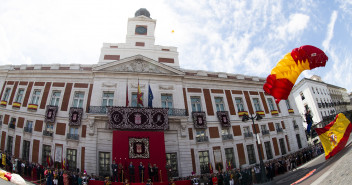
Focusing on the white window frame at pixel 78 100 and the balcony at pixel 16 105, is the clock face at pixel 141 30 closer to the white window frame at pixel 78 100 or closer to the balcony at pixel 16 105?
the white window frame at pixel 78 100

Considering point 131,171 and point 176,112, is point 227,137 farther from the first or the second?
point 131,171

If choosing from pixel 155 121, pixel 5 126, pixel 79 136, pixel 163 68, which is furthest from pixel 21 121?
pixel 163 68

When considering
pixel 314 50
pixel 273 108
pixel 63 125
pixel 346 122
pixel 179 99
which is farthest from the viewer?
pixel 273 108

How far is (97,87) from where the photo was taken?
64.4 feet

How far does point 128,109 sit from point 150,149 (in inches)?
184

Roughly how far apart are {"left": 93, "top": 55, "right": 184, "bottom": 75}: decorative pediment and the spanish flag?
1496 cm

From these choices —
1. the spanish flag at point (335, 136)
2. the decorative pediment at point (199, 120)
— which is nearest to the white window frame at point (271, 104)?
the decorative pediment at point (199, 120)

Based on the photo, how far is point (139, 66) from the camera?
21.3 m

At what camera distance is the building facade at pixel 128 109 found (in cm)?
1791

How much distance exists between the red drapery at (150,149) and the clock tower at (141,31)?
513 inches

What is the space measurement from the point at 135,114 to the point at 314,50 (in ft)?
51.2

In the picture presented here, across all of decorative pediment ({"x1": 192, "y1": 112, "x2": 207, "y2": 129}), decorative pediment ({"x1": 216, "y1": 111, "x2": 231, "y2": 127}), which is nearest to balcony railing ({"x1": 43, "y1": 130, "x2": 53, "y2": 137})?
decorative pediment ({"x1": 192, "y1": 112, "x2": 207, "y2": 129})

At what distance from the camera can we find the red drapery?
16.1 m

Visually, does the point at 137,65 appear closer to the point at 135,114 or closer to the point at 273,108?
the point at 135,114
